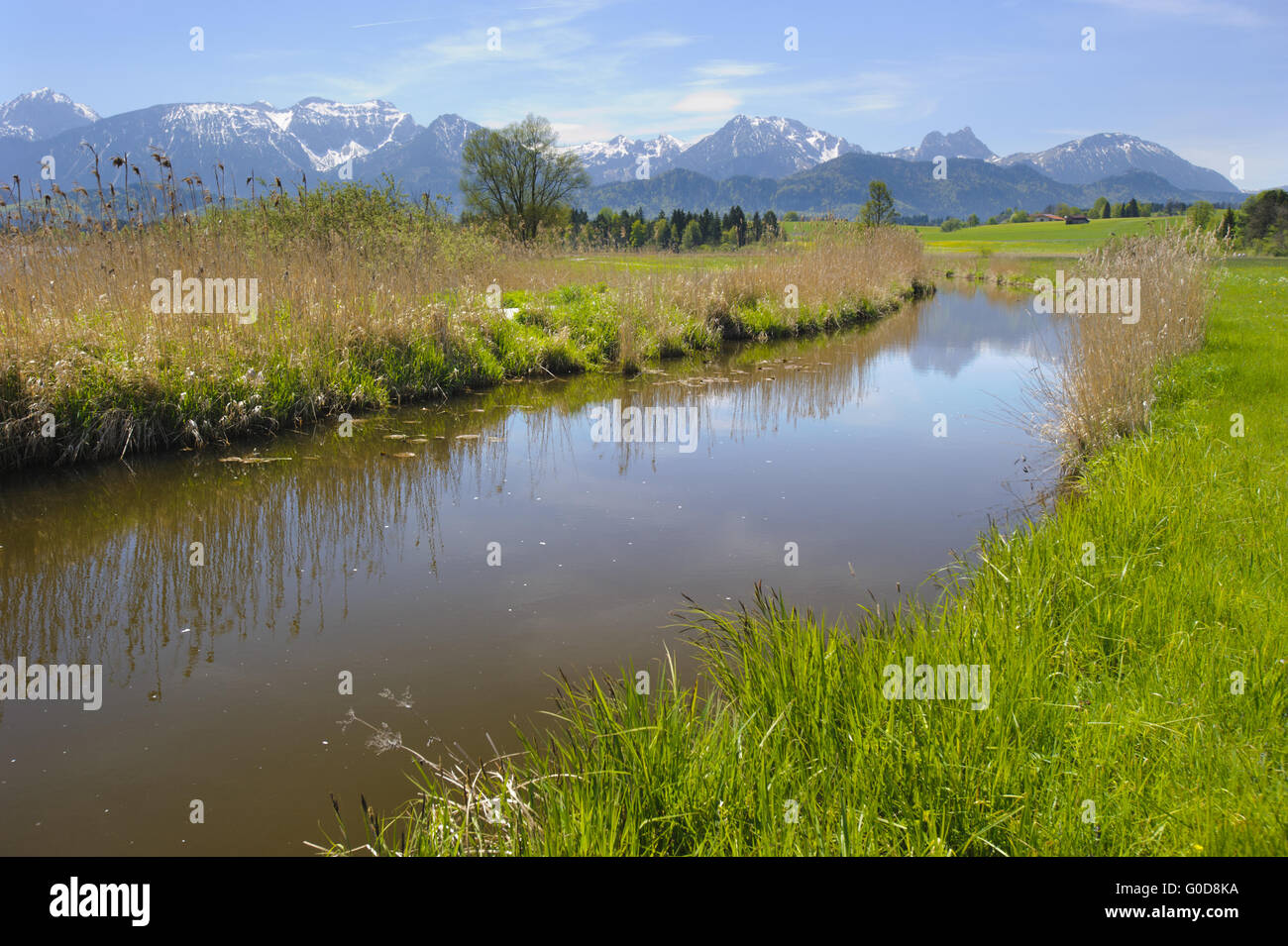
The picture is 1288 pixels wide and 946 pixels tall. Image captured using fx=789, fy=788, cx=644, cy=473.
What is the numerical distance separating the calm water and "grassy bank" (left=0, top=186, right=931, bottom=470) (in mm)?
629

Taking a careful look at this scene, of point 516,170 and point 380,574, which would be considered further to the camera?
point 516,170

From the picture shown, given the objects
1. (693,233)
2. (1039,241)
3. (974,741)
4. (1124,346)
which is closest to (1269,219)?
(1039,241)

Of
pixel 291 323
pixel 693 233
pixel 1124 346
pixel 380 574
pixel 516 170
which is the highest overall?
pixel 693 233

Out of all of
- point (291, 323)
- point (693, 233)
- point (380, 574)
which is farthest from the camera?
point (693, 233)

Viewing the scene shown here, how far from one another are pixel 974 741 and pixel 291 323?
9014mm

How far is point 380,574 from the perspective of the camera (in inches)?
207

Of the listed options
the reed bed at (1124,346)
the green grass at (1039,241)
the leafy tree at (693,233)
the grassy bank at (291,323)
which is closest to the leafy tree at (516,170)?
the green grass at (1039,241)

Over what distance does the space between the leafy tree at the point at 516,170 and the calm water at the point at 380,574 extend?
137 ft

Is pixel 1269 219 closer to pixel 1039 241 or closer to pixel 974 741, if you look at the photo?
pixel 1039 241

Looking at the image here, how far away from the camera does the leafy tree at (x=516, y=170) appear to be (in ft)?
157

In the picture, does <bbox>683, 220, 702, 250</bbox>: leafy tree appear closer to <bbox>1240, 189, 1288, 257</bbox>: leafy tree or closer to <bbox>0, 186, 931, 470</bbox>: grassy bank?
<bbox>1240, 189, 1288, 257</bbox>: leafy tree

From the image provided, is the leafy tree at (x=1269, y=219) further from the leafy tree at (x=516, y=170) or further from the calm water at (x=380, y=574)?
the calm water at (x=380, y=574)
